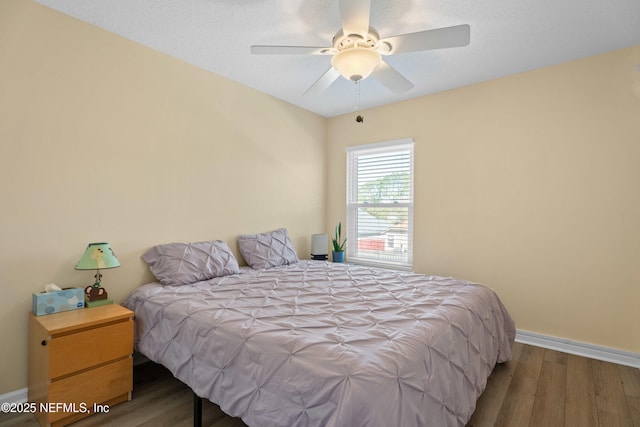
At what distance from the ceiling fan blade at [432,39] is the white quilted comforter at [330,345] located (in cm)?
155

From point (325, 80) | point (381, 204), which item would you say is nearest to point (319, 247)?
point (381, 204)

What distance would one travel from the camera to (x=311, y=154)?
4.25 m

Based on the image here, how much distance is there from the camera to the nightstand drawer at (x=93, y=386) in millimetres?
1746

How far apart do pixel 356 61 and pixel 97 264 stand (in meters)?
2.12

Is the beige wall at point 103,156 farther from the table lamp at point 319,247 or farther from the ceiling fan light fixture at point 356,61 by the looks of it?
the ceiling fan light fixture at point 356,61

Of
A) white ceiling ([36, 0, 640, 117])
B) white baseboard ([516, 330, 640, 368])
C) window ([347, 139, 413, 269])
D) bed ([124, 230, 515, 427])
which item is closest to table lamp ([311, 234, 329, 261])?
window ([347, 139, 413, 269])

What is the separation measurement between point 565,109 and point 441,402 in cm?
279

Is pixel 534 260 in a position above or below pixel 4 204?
below

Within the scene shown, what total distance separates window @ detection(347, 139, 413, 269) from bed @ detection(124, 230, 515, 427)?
1222 mm

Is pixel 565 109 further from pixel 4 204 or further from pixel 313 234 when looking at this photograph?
pixel 4 204

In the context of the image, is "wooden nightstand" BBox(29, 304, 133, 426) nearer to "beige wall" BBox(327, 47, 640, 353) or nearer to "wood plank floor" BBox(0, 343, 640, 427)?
"wood plank floor" BBox(0, 343, 640, 427)

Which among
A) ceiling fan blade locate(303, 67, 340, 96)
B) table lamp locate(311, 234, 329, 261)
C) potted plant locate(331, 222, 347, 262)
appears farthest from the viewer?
potted plant locate(331, 222, 347, 262)

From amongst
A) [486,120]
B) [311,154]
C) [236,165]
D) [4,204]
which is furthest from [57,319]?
[486,120]

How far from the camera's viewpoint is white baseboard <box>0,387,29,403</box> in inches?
76.0
